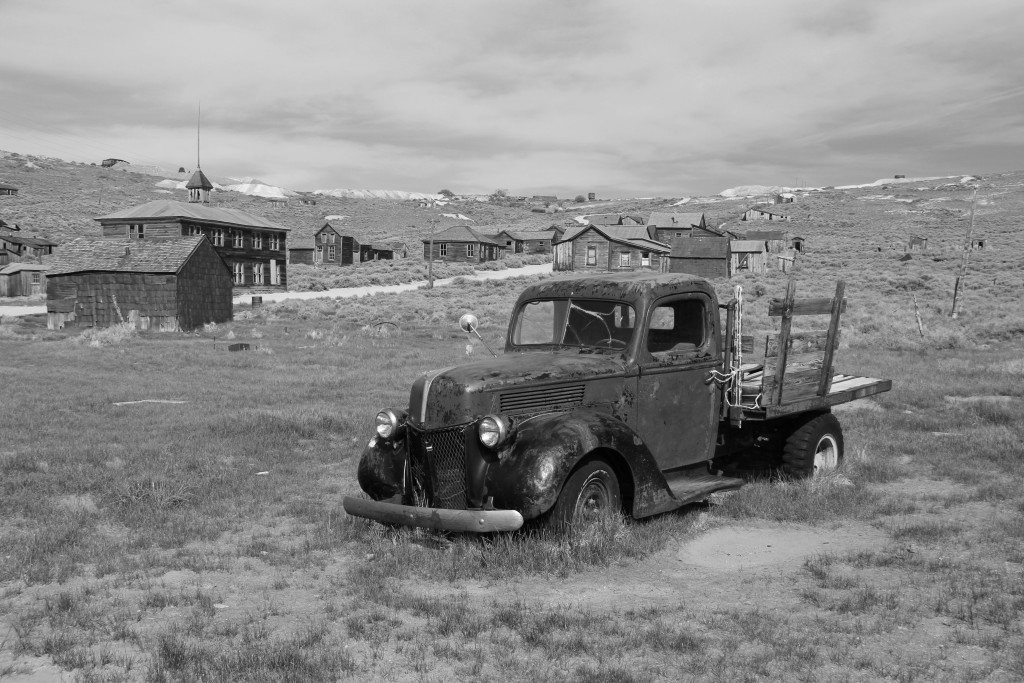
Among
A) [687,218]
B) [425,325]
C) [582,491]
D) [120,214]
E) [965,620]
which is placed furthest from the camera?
[687,218]

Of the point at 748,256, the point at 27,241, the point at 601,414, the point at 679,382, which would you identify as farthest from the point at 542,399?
the point at 27,241

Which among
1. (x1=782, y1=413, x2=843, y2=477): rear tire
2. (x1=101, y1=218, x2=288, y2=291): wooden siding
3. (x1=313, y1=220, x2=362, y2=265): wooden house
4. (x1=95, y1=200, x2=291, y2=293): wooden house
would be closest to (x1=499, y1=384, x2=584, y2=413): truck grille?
(x1=782, y1=413, x2=843, y2=477): rear tire

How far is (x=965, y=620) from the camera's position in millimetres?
4898

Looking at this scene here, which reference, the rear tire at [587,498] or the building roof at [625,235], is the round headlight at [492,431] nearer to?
the rear tire at [587,498]

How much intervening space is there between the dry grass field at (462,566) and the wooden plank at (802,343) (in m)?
1.40

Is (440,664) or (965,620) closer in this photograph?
(440,664)

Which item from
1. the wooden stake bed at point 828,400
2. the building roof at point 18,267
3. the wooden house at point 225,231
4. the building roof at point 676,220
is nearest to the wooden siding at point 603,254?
the building roof at point 676,220

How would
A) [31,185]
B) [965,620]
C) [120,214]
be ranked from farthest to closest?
1. [31,185]
2. [120,214]
3. [965,620]

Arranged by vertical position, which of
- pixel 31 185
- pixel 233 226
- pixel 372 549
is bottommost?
pixel 372 549

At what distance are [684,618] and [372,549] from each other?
8.97 ft

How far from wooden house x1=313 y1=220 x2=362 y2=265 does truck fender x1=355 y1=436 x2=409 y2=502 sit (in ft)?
254

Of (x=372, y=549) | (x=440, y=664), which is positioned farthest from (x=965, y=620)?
(x=372, y=549)

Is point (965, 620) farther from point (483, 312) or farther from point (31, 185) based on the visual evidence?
point (31, 185)

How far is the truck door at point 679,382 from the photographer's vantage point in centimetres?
736
